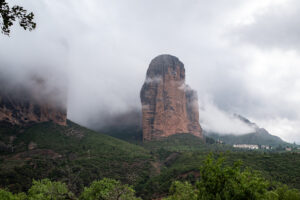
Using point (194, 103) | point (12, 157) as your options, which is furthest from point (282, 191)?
point (194, 103)

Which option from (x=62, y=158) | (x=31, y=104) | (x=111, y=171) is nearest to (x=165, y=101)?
(x=31, y=104)

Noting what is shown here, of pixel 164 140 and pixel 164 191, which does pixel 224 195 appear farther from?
pixel 164 140

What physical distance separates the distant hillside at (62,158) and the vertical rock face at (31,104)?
7.29 meters

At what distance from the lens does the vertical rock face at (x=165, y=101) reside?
6127 inches

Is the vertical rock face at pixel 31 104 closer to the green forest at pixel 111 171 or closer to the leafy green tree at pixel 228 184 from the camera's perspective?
the green forest at pixel 111 171

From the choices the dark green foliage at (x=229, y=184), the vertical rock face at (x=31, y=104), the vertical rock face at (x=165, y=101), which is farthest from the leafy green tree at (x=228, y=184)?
the vertical rock face at (x=165, y=101)

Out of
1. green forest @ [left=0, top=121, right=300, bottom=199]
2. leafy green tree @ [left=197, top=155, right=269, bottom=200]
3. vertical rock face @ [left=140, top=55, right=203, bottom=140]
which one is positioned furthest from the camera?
vertical rock face @ [left=140, top=55, right=203, bottom=140]

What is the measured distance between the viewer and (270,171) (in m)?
54.1

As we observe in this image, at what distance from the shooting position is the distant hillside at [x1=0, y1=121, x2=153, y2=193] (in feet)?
192

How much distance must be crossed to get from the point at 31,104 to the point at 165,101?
8979cm

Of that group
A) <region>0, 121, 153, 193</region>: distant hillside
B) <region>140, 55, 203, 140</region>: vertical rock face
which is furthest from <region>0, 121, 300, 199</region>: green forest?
<region>140, 55, 203, 140</region>: vertical rock face

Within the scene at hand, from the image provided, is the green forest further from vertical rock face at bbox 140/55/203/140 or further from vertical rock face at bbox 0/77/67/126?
vertical rock face at bbox 140/55/203/140

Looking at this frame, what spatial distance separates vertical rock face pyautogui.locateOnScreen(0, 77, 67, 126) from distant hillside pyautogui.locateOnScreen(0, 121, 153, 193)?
23.9 feet

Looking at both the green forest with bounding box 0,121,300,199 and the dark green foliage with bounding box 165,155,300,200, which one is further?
the green forest with bounding box 0,121,300,199
